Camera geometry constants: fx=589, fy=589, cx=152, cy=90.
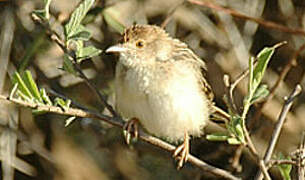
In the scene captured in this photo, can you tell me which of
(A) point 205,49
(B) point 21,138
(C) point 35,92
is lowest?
(B) point 21,138

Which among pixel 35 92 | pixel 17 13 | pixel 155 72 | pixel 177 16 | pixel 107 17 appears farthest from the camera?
pixel 177 16

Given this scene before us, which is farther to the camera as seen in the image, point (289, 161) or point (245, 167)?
point (245, 167)

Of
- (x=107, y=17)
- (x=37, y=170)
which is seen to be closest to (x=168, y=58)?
(x=107, y=17)

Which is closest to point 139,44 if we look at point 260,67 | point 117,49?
point 117,49

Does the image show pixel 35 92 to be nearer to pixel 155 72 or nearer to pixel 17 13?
pixel 155 72

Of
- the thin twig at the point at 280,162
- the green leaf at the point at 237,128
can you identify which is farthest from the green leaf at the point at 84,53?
the thin twig at the point at 280,162

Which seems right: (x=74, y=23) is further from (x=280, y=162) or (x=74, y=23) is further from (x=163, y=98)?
(x=280, y=162)
